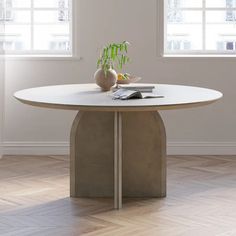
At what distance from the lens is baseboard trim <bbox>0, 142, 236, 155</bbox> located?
7148 millimetres

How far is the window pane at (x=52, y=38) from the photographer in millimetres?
7242

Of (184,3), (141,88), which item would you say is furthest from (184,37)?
(141,88)

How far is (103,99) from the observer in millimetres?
5000

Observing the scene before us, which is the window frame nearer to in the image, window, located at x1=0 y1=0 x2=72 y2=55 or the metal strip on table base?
window, located at x1=0 y1=0 x2=72 y2=55

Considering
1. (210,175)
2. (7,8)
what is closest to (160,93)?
(210,175)

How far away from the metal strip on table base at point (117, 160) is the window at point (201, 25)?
231cm

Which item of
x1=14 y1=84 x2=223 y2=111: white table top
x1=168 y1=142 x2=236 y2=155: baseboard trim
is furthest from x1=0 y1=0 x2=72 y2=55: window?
x1=14 y1=84 x2=223 y2=111: white table top

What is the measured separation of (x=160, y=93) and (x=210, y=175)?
123cm

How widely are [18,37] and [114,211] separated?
8.94ft

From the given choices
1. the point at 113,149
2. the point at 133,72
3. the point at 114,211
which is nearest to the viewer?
the point at 114,211

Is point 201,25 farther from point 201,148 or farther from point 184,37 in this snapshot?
point 201,148

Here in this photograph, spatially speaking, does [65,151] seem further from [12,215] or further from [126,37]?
[12,215]

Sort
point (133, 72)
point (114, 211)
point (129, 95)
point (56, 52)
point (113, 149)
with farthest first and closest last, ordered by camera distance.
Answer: point (56, 52) → point (133, 72) → point (113, 149) → point (114, 211) → point (129, 95)

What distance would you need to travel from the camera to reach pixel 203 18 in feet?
23.8
